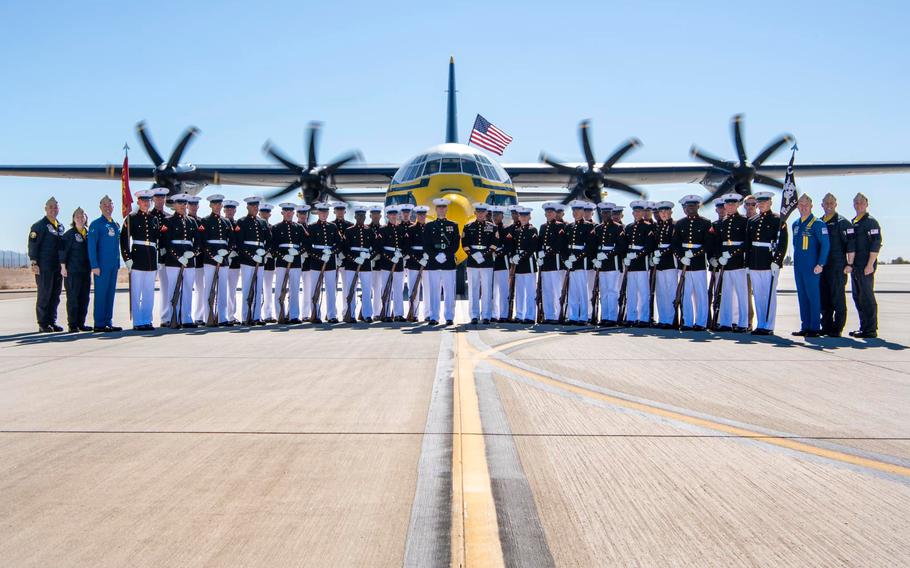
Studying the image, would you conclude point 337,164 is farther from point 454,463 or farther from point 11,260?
point 11,260

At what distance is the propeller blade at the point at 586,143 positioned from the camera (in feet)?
70.8

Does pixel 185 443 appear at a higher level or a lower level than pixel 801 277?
lower

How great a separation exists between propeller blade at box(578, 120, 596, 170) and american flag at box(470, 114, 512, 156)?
4462 millimetres

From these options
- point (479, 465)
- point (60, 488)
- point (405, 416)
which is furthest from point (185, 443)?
point (479, 465)

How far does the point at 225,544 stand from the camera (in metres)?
2.33

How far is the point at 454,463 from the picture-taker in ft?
10.7

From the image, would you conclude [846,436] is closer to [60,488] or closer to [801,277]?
[60,488]

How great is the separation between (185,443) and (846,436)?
3.75 meters

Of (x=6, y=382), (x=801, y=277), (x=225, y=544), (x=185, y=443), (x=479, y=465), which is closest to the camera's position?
(x=225, y=544)

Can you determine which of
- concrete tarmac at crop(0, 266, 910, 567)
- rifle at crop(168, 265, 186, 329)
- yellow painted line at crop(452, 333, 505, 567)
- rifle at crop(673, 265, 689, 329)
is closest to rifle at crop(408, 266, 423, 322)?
rifle at crop(168, 265, 186, 329)

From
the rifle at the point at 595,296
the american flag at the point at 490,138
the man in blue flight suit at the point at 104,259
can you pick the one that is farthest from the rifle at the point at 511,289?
the american flag at the point at 490,138

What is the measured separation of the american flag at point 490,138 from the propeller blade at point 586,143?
4.46 meters

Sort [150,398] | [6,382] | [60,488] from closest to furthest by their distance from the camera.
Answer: [60,488]
[150,398]
[6,382]

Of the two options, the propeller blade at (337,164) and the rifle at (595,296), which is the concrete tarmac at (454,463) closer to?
the rifle at (595,296)
